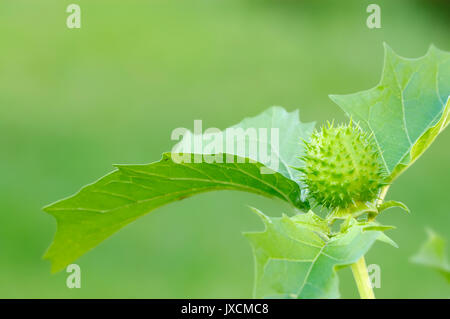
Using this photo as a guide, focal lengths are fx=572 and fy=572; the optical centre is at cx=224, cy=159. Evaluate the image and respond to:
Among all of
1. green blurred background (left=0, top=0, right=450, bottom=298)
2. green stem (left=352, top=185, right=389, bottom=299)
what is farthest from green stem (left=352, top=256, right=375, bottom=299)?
green blurred background (left=0, top=0, right=450, bottom=298)

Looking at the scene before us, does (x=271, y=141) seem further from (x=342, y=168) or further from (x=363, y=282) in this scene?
(x=363, y=282)

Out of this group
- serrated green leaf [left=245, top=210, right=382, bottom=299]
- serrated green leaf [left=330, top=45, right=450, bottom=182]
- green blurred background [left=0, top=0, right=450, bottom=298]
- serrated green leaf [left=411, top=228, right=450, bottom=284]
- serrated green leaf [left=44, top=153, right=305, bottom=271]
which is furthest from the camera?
green blurred background [left=0, top=0, right=450, bottom=298]

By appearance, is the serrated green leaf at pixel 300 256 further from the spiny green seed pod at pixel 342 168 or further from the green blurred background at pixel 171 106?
the green blurred background at pixel 171 106

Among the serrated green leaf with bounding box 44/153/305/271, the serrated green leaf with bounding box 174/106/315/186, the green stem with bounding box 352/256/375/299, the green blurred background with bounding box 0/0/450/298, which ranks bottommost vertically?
the green stem with bounding box 352/256/375/299

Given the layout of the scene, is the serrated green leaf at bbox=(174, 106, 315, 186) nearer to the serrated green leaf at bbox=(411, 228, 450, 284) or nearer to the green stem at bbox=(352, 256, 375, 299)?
the green stem at bbox=(352, 256, 375, 299)

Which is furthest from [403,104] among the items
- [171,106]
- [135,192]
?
[171,106]
